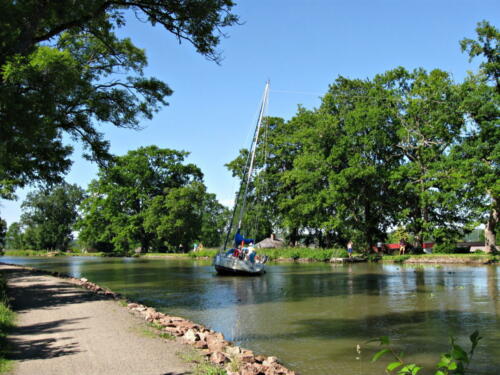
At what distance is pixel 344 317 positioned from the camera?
13.3 m

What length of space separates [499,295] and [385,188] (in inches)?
1314

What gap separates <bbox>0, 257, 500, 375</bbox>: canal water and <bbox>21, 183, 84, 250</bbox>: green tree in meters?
96.4

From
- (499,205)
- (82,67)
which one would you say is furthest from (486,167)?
(82,67)

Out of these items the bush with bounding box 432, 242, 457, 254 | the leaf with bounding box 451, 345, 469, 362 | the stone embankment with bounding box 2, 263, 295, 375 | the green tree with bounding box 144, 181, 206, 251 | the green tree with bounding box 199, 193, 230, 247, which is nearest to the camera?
the leaf with bounding box 451, 345, 469, 362

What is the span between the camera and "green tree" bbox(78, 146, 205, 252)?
73.1m

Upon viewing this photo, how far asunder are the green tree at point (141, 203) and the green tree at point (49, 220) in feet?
105

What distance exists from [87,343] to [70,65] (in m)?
11.3

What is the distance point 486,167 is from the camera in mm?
38656

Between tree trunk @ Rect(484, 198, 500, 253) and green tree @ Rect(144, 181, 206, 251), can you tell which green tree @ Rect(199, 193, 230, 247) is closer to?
green tree @ Rect(144, 181, 206, 251)

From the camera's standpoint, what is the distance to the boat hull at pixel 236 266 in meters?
30.6

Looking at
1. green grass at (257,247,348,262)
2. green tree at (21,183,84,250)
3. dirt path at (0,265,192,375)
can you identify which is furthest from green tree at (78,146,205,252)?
dirt path at (0,265,192,375)

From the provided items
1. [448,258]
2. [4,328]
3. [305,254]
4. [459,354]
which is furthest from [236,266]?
[459,354]

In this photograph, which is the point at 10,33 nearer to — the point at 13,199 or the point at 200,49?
the point at 200,49

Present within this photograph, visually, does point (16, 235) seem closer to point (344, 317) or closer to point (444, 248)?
point (444, 248)
